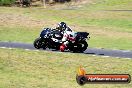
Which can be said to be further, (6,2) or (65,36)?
(6,2)

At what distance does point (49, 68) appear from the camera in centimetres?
2027

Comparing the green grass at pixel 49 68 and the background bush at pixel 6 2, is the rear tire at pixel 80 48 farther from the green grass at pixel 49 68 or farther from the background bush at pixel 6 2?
the background bush at pixel 6 2

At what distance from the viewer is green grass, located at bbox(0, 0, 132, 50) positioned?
34.9 meters

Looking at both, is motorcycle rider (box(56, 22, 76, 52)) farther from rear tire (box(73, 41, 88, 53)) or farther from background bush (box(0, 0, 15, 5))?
background bush (box(0, 0, 15, 5))

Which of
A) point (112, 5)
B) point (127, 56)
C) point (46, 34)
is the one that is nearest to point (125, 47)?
point (127, 56)

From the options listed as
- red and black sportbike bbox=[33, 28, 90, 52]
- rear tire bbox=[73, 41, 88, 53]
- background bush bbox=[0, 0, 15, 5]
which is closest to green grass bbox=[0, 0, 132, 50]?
rear tire bbox=[73, 41, 88, 53]

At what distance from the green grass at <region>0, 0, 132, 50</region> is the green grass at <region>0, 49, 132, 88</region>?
806 centimetres

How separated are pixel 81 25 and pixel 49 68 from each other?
27.5 meters

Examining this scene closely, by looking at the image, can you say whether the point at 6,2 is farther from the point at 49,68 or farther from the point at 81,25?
the point at 49,68

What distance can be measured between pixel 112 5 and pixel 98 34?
126ft

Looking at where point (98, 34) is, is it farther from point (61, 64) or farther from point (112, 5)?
point (112, 5)

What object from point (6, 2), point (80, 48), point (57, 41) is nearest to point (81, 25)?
point (57, 41)

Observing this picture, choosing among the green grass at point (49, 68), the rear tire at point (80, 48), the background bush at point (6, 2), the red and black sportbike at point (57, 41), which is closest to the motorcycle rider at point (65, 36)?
the red and black sportbike at point (57, 41)

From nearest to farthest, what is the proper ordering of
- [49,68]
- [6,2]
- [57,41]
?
[49,68] < [57,41] < [6,2]
